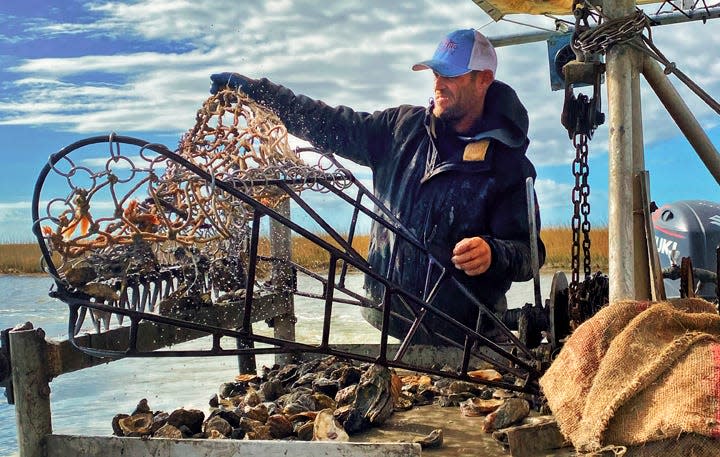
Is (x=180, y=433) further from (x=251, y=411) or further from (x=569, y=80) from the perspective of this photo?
(x=569, y=80)

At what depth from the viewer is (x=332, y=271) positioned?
2990 millimetres

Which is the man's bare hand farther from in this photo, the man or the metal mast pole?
the metal mast pole

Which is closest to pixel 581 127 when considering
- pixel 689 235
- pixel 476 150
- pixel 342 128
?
pixel 476 150

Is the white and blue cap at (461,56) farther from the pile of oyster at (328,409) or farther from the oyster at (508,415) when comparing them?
the oyster at (508,415)

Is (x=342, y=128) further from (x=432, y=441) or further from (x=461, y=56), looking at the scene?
(x=432, y=441)

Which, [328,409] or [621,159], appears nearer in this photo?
[621,159]

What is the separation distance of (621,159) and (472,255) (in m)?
0.97

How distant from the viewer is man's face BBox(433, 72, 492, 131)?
4566 mm

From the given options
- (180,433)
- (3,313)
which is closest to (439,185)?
(180,433)

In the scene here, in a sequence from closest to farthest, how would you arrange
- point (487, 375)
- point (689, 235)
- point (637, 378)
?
point (637, 378) → point (487, 375) → point (689, 235)

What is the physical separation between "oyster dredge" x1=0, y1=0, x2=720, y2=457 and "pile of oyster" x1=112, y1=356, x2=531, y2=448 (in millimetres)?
12

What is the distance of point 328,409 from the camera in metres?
3.50

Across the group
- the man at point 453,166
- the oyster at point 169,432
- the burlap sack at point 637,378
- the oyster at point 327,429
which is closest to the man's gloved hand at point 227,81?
the man at point 453,166

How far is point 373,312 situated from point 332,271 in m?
2.63
